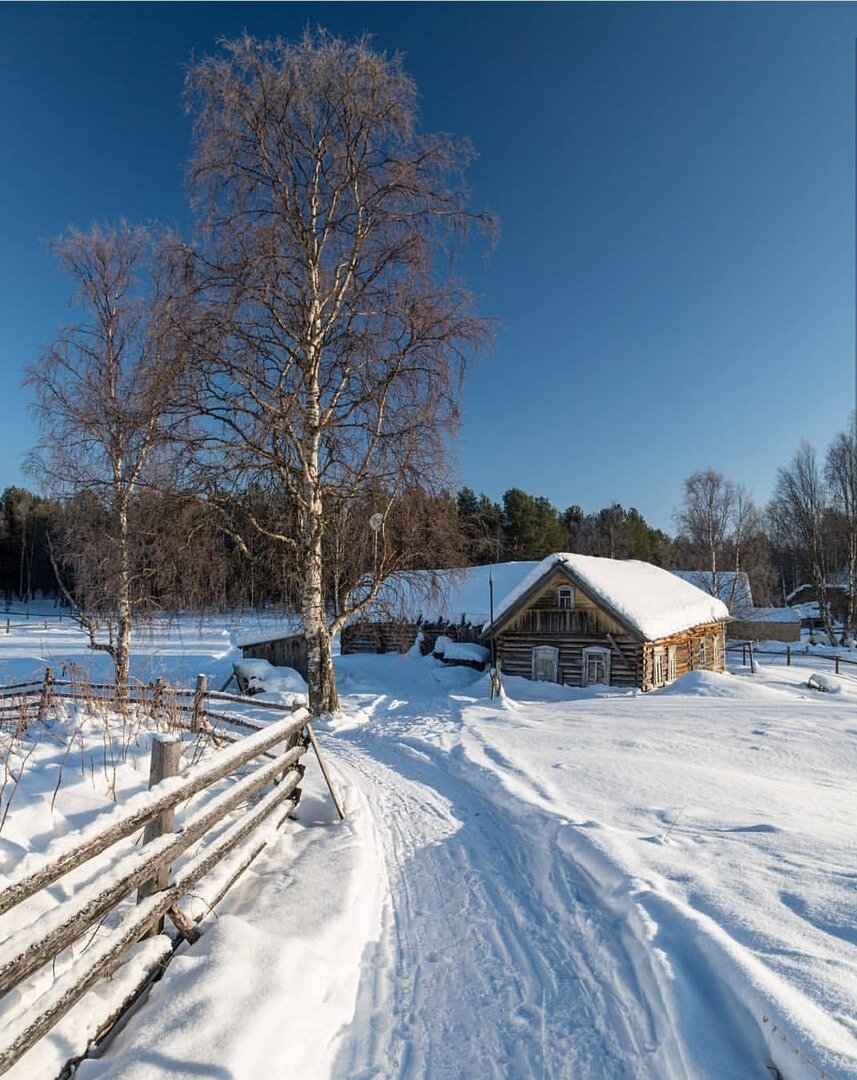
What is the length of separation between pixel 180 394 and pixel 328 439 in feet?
9.90

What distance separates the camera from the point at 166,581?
12359mm

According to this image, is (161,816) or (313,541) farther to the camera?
(313,541)

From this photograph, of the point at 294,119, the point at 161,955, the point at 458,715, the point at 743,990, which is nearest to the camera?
the point at 743,990

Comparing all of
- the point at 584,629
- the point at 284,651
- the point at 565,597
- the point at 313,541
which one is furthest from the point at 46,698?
the point at 584,629

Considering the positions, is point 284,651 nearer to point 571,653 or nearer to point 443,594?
point 571,653

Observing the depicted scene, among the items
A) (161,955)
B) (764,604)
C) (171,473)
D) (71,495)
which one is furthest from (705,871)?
(764,604)

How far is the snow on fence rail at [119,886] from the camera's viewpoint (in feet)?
7.80

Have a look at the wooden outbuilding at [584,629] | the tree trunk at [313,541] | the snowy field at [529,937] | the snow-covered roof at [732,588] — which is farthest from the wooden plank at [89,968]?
the snow-covered roof at [732,588]

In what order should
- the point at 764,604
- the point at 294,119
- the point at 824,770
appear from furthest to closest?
the point at 764,604
the point at 294,119
the point at 824,770

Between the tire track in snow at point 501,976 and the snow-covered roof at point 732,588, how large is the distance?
130 ft

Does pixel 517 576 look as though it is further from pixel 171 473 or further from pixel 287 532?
pixel 171 473

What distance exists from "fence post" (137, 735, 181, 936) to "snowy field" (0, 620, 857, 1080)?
0.43 metres

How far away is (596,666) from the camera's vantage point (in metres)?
21.8

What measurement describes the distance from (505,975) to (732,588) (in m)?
43.8
